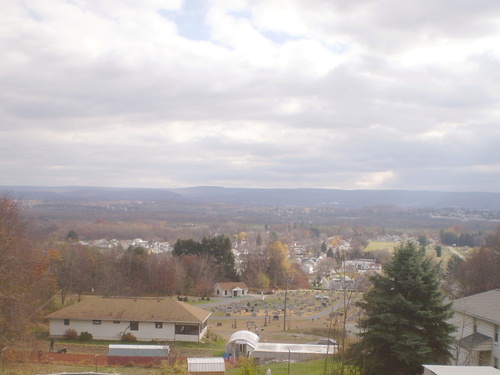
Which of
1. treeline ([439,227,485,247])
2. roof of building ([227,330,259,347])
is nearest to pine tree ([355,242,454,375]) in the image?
roof of building ([227,330,259,347])

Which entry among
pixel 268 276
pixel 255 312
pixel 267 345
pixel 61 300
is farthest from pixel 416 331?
pixel 268 276

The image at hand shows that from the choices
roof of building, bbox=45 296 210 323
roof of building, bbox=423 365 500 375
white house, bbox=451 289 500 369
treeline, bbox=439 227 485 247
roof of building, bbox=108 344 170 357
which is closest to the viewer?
roof of building, bbox=423 365 500 375

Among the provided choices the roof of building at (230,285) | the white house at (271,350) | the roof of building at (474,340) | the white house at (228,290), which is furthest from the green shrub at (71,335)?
the roof of building at (230,285)

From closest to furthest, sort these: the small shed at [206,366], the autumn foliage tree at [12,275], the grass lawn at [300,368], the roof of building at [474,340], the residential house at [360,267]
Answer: the small shed at [206,366] < the roof of building at [474,340] < the grass lawn at [300,368] < the autumn foliage tree at [12,275] < the residential house at [360,267]

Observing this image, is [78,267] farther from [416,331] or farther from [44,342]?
[416,331]

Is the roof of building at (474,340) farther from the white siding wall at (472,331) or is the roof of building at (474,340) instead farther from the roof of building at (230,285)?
the roof of building at (230,285)

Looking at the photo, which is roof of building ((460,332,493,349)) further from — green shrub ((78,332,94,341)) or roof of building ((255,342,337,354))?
green shrub ((78,332,94,341))
